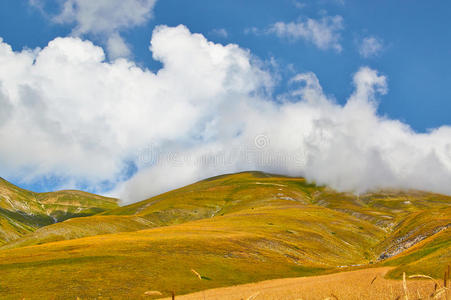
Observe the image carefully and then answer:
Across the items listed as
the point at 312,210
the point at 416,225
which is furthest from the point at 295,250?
the point at 312,210

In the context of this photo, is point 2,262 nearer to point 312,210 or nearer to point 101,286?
point 101,286

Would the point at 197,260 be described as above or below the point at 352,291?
below

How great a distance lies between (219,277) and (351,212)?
155275 millimetres

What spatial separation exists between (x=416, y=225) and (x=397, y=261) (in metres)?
75.0

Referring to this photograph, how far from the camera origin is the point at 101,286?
50.4 m

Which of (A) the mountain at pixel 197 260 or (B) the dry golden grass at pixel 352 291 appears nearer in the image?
(B) the dry golden grass at pixel 352 291

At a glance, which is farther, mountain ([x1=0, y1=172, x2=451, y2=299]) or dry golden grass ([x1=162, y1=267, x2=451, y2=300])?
mountain ([x1=0, y1=172, x2=451, y2=299])

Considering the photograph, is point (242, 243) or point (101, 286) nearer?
point (101, 286)

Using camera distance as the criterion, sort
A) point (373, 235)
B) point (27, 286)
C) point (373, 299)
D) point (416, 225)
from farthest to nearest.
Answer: point (373, 235) → point (416, 225) → point (27, 286) → point (373, 299)

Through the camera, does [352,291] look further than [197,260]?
No

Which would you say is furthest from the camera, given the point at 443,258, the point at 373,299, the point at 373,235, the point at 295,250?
the point at 373,235

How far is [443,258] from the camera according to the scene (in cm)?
4506

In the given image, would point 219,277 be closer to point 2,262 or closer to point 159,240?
point 159,240

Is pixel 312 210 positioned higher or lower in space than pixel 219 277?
higher
